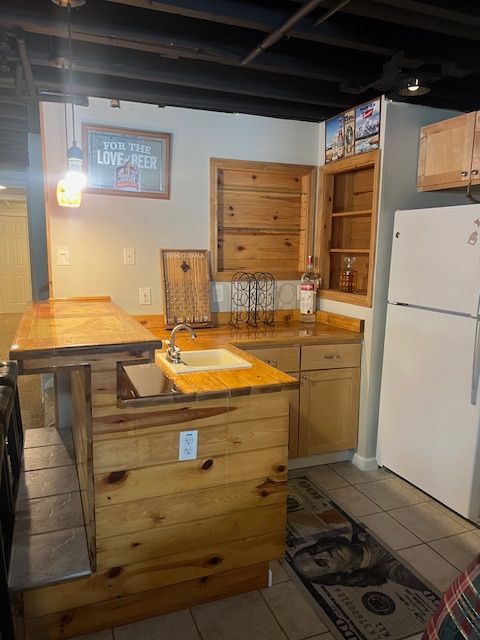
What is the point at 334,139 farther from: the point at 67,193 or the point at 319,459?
the point at 319,459

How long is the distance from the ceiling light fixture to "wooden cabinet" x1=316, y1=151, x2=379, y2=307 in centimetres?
66

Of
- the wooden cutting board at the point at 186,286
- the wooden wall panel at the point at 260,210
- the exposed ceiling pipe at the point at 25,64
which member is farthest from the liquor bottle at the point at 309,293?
the exposed ceiling pipe at the point at 25,64

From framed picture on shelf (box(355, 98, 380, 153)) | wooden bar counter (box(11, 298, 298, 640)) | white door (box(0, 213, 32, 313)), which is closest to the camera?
wooden bar counter (box(11, 298, 298, 640))

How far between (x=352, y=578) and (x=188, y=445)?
1027 mm

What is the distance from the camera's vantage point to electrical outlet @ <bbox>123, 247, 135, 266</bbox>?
303cm

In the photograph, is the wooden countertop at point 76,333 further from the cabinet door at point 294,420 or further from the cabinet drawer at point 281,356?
the cabinet door at point 294,420

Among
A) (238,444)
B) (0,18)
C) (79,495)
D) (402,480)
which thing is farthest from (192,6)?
(402,480)

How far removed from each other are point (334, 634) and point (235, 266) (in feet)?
7.38

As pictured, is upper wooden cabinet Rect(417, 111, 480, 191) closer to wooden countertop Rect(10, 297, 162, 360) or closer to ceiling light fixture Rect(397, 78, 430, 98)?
ceiling light fixture Rect(397, 78, 430, 98)

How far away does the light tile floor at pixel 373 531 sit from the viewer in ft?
5.88

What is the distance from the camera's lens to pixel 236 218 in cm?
330

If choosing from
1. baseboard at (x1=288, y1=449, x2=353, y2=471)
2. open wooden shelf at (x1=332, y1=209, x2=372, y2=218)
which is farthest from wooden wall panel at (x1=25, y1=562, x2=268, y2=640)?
open wooden shelf at (x1=332, y1=209, x2=372, y2=218)

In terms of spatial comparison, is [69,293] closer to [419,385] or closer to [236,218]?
[236,218]

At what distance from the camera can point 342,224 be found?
11.7ft
